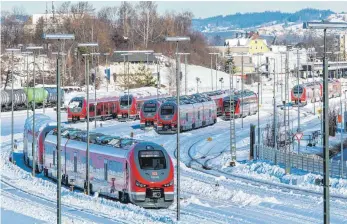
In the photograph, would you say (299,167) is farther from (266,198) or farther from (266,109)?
(266,109)

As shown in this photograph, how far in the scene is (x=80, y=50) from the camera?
5241 inches

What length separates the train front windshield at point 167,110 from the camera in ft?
249

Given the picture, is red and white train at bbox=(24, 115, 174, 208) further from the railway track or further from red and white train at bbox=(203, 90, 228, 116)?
red and white train at bbox=(203, 90, 228, 116)

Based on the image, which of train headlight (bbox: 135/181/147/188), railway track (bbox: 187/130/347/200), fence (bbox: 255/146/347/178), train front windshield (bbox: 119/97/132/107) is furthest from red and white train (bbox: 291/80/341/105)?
train headlight (bbox: 135/181/147/188)

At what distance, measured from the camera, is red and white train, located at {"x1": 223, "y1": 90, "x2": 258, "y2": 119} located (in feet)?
300

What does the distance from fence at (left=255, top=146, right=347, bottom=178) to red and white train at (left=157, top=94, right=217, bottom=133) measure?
1507cm

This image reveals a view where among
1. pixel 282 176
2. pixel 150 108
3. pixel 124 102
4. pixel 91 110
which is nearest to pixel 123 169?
pixel 282 176

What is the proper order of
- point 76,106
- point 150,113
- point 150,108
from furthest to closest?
point 76,106, point 150,108, point 150,113

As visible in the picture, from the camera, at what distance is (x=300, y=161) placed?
5509 cm

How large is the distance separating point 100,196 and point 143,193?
4510mm

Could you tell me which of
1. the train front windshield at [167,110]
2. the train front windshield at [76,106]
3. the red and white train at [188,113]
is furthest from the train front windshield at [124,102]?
the train front windshield at [167,110]

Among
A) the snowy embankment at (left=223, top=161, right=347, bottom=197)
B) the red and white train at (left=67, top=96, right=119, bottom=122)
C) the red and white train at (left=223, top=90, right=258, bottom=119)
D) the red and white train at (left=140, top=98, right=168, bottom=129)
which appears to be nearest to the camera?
the snowy embankment at (left=223, top=161, right=347, bottom=197)

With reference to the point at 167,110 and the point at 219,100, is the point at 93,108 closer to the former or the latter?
the point at 167,110

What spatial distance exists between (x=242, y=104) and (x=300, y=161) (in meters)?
35.7
